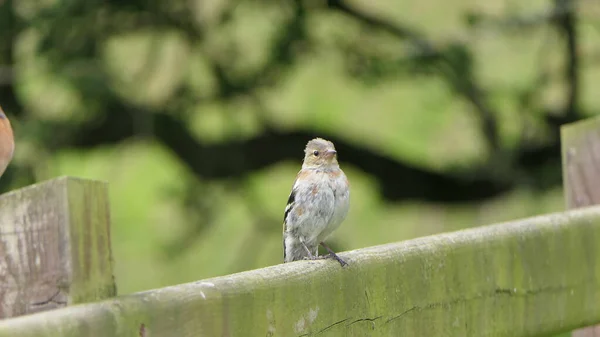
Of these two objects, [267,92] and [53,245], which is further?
[267,92]

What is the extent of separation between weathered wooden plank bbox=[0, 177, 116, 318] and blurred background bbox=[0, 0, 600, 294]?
446 centimetres

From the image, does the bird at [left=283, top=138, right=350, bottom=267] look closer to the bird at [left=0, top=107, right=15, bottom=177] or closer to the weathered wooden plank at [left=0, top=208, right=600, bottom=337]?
the weathered wooden plank at [left=0, top=208, right=600, bottom=337]

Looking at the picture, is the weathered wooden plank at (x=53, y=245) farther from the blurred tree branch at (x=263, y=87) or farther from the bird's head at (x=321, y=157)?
the blurred tree branch at (x=263, y=87)

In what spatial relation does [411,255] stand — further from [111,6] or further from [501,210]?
[501,210]

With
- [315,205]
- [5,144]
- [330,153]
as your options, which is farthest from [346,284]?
[330,153]

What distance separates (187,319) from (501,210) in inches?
280

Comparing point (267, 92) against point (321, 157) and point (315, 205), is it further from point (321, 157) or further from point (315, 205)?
point (315, 205)

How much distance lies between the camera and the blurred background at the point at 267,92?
6.16 meters

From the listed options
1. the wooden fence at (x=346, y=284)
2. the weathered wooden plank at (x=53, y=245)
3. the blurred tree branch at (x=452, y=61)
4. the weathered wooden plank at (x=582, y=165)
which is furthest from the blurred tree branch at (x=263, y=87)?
the weathered wooden plank at (x=53, y=245)

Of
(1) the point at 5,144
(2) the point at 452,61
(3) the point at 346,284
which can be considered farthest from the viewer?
(2) the point at 452,61

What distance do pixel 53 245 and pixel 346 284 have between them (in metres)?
0.92

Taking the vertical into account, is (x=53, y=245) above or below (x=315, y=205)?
below

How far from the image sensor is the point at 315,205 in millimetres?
3898

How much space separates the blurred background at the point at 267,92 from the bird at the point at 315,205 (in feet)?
6.97
